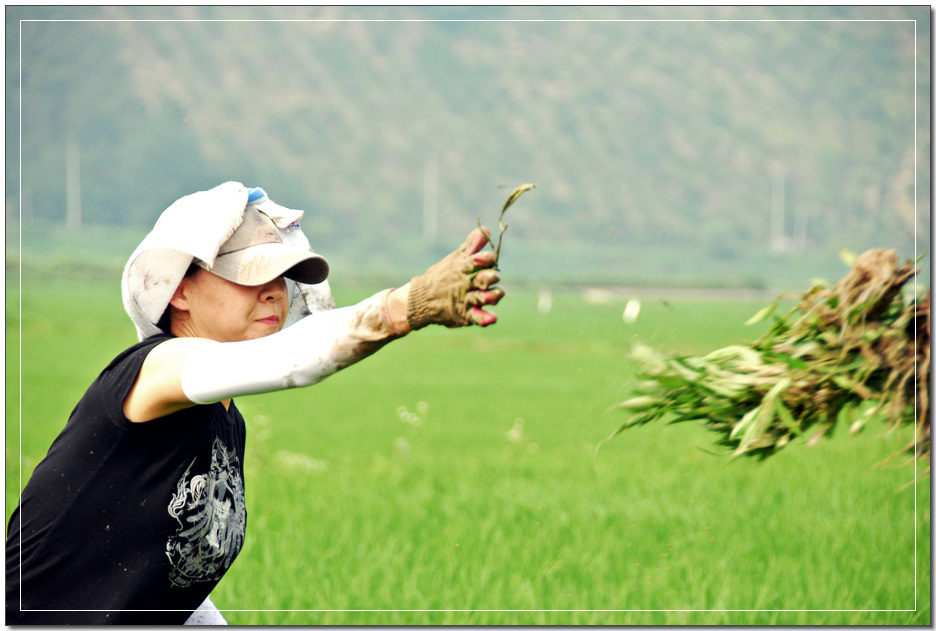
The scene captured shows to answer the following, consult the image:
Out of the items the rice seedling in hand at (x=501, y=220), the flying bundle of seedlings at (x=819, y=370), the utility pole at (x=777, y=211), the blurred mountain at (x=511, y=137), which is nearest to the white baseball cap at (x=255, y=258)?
the rice seedling in hand at (x=501, y=220)

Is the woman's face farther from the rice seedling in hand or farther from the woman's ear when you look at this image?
the rice seedling in hand

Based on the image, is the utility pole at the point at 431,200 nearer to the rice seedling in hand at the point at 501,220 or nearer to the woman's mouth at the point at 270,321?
the woman's mouth at the point at 270,321

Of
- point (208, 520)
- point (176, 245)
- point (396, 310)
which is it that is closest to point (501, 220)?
point (396, 310)

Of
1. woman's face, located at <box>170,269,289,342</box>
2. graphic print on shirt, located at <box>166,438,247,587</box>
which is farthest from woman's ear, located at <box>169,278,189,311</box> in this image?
graphic print on shirt, located at <box>166,438,247,587</box>

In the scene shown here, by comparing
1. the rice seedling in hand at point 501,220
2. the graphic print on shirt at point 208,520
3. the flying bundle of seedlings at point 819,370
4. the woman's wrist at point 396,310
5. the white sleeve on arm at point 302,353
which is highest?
the rice seedling in hand at point 501,220

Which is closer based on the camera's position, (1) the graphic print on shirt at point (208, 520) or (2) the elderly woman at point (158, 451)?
(2) the elderly woman at point (158, 451)

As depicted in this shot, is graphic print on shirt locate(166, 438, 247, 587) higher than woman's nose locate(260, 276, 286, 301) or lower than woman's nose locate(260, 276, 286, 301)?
lower

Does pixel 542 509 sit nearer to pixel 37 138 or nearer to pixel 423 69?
pixel 37 138

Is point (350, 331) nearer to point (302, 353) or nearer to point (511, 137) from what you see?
point (302, 353)
